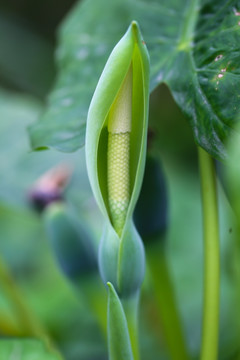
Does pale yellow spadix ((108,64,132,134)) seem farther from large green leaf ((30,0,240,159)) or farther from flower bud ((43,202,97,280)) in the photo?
flower bud ((43,202,97,280))

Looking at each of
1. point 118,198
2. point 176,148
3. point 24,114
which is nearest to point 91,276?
point 118,198

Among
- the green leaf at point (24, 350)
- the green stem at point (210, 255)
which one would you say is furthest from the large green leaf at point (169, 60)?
the green leaf at point (24, 350)

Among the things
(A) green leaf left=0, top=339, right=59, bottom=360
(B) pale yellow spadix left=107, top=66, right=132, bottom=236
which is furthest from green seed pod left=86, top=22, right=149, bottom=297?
(A) green leaf left=0, top=339, right=59, bottom=360

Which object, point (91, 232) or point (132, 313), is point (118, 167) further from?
point (91, 232)

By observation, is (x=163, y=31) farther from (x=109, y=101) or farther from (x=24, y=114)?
(x=24, y=114)

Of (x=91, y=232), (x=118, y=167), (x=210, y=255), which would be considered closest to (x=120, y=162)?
(x=118, y=167)

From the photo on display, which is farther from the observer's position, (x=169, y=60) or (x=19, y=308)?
(x=19, y=308)
